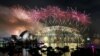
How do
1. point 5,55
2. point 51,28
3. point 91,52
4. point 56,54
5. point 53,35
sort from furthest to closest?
point 53,35 < point 51,28 < point 56,54 < point 5,55 < point 91,52

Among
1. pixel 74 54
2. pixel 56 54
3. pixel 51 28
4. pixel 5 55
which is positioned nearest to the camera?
pixel 74 54

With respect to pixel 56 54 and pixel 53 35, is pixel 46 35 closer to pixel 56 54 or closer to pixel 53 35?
pixel 53 35

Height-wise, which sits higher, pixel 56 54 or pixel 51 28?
pixel 51 28

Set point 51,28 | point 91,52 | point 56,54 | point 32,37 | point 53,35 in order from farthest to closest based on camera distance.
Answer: point 53,35, point 51,28, point 32,37, point 56,54, point 91,52

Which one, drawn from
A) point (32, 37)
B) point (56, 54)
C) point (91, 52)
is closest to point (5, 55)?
point (56, 54)

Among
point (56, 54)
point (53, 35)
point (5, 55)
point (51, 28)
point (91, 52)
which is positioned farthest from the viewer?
point (53, 35)

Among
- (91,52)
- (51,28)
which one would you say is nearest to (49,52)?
(91,52)

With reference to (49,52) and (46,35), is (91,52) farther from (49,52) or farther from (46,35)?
(46,35)

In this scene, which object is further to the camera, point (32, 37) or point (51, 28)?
point (51, 28)

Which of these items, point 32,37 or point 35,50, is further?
point 32,37
